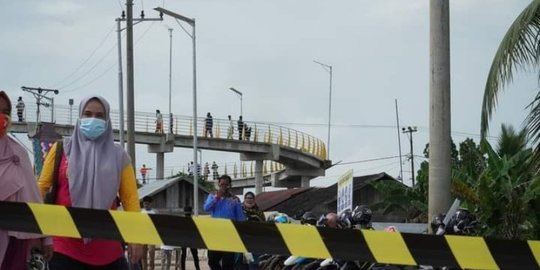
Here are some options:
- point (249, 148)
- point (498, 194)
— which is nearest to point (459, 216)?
point (498, 194)

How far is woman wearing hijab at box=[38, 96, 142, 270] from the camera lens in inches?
191

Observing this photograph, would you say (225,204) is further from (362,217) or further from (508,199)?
(508,199)

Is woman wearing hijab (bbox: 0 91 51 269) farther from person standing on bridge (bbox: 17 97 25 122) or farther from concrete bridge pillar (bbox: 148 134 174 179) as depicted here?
concrete bridge pillar (bbox: 148 134 174 179)

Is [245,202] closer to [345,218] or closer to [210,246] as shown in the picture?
[345,218]

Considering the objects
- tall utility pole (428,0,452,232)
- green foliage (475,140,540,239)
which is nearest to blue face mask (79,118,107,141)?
tall utility pole (428,0,452,232)

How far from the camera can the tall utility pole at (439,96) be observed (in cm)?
938

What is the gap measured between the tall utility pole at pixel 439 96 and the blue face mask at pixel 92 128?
5.23 meters

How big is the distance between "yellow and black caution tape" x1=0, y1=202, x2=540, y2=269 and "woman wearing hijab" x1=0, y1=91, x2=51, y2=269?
0.29 meters

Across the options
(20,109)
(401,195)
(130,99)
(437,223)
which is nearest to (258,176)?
(20,109)

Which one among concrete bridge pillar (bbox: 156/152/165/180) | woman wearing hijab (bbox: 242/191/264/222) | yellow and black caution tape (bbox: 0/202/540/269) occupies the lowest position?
concrete bridge pillar (bbox: 156/152/165/180)

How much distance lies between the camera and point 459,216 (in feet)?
30.2

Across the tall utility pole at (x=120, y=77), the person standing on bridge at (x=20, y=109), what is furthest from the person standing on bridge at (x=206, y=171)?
the tall utility pole at (x=120, y=77)

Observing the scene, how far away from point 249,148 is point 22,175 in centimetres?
4918

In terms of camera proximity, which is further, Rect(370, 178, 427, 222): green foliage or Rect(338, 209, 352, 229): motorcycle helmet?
Rect(370, 178, 427, 222): green foliage
